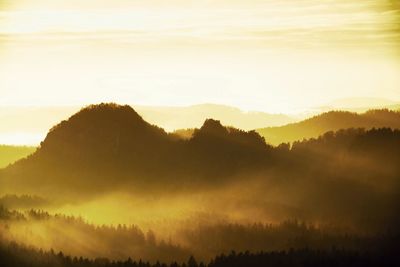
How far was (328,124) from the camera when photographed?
8662 cm

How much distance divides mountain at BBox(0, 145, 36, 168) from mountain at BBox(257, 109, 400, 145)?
24.9 m

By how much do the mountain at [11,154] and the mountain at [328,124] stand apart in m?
24.9

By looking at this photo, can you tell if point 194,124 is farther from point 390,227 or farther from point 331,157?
point 331,157

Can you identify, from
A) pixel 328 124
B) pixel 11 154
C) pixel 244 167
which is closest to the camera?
pixel 11 154

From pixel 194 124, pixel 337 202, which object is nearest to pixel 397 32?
pixel 194 124

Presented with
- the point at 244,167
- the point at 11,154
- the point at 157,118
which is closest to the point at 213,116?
the point at 157,118

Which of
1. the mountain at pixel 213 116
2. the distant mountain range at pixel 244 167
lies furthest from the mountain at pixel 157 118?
the distant mountain range at pixel 244 167

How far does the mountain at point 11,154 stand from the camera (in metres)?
62.5

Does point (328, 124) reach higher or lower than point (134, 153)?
higher

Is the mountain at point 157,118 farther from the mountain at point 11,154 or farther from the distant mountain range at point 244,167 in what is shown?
the distant mountain range at point 244,167

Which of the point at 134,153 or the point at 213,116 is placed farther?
the point at 134,153

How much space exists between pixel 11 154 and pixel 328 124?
125ft

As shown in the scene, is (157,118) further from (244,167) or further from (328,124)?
(244,167)

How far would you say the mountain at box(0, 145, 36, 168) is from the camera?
205ft
